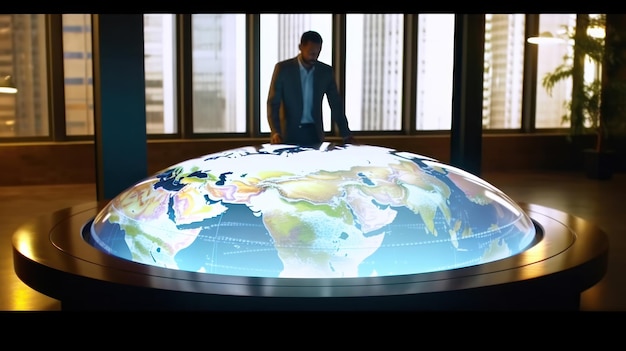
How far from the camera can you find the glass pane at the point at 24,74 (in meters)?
12.2

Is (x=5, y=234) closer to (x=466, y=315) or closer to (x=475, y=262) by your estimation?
(x=475, y=262)

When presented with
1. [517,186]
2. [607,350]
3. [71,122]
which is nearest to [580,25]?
[517,186]

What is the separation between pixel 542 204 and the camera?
33.8 feet

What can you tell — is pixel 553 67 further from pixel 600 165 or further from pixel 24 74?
pixel 24 74

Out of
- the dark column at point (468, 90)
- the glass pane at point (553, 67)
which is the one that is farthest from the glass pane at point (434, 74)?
the dark column at point (468, 90)

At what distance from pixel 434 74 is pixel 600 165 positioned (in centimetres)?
337

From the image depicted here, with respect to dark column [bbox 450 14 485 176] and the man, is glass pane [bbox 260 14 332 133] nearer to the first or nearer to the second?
dark column [bbox 450 14 485 176]

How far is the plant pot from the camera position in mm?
12922

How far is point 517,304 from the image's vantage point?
3.47 metres

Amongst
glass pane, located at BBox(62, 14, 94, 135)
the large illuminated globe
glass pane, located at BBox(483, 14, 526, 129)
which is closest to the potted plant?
glass pane, located at BBox(483, 14, 526, 129)

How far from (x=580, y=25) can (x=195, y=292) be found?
11.8 m

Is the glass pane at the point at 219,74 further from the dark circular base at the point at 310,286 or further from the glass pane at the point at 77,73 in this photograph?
the dark circular base at the point at 310,286

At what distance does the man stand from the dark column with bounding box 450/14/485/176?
3224mm

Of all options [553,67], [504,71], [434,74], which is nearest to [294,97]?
[434,74]
